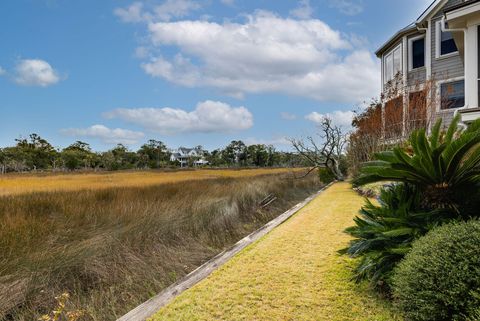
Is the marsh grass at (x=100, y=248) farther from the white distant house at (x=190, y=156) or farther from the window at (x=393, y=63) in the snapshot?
the white distant house at (x=190, y=156)

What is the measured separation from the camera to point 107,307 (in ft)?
12.2

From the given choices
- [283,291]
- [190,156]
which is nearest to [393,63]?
[283,291]

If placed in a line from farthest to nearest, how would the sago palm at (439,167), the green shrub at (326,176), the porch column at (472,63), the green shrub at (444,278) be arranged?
the green shrub at (326,176), the porch column at (472,63), the sago palm at (439,167), the green shrub at (444,278)

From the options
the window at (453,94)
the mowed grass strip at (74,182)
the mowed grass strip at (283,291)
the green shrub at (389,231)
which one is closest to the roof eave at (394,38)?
the window at (453,94)

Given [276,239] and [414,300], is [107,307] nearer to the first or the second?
[276,239]

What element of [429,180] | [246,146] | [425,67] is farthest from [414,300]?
[246,146]

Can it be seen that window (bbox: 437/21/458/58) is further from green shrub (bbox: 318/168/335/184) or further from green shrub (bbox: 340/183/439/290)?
green shrub (bbox: 340/183/439/290)

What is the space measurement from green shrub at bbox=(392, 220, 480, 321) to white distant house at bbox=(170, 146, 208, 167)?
8369cm

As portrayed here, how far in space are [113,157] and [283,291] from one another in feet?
194

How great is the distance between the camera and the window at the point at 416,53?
1411 cm

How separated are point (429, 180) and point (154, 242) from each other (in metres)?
4.58

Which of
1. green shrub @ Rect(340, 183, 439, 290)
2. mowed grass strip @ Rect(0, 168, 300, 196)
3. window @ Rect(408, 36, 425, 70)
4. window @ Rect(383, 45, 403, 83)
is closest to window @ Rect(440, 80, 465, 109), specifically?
window @ Rect(408, 36, 425, 70)

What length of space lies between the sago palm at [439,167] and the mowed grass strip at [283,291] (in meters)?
1.10

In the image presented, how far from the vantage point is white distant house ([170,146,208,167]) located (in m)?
87.3
